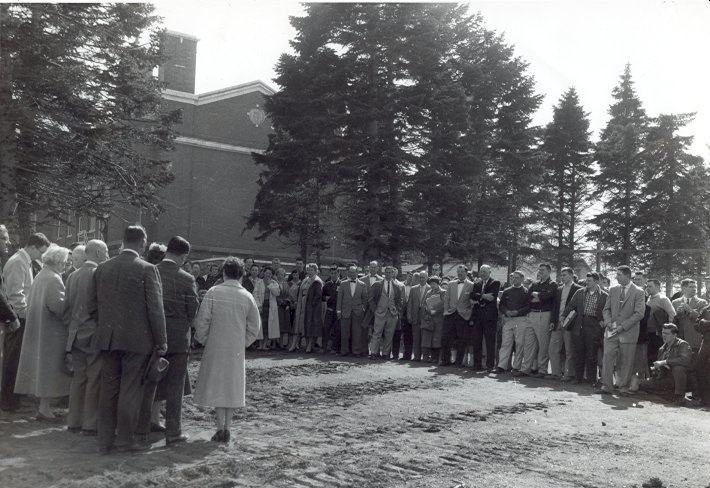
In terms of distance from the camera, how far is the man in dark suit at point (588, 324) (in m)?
13.2

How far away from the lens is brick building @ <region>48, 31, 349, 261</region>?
118 feet

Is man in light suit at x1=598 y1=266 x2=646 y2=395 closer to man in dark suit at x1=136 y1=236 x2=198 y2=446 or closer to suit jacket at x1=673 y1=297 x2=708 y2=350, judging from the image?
suit jacket at x1=673 y1=297 x2=708 y2=350

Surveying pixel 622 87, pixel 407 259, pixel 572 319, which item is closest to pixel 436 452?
pixel 572 319

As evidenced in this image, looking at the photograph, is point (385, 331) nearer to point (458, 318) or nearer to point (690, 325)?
point (458, 318)

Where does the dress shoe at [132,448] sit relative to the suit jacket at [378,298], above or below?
below

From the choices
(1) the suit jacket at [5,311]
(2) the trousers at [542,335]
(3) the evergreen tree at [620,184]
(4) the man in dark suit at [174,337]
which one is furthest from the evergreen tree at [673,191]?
(1) the suit jacket at [5,311]

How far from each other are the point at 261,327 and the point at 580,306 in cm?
679

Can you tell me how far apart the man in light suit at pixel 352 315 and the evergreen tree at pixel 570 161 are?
92.6 feet

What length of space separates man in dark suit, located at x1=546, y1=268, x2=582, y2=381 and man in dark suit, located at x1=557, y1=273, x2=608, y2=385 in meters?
0.21

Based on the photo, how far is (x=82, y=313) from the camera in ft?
24.7

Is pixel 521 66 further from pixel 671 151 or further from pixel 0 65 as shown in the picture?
pixel 0 65

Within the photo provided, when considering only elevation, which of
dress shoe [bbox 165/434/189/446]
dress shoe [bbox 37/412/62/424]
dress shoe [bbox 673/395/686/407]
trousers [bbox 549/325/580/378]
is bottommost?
dress shoe [bbox 673/395/686/407]

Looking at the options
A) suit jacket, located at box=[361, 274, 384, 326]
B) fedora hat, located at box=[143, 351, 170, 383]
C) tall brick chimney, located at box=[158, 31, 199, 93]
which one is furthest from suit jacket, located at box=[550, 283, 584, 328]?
tall brick chimney, located at box=[158, 31, 199, 93]

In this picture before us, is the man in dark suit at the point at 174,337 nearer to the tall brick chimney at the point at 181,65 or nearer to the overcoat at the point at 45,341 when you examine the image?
the overcoat at the point at 45,341
